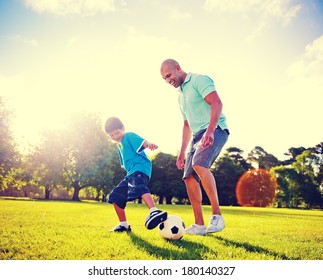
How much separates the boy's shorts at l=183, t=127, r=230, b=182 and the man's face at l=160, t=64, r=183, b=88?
76 cm

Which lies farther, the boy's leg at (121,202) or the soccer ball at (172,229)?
the boy's leg at (121,202)

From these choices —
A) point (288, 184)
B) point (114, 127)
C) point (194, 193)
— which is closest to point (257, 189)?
point (288, 184)

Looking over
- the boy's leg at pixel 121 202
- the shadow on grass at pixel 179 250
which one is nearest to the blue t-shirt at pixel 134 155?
the boy's leg at pixel 121 202

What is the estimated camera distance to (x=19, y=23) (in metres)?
5.45

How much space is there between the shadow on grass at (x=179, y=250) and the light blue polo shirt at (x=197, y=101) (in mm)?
1537

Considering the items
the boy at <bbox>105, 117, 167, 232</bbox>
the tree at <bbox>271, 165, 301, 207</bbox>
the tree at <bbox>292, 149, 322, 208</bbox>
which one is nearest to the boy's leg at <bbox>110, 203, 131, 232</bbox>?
the boy at <bbox>105, 117, 167, 232</bbox>

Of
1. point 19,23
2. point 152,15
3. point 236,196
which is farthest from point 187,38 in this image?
point 236,196

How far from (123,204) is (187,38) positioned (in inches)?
140

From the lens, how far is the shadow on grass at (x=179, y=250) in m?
2.67

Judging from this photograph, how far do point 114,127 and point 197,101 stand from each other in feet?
4.03

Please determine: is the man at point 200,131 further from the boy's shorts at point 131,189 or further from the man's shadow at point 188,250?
the boy's shorts at point 131,189

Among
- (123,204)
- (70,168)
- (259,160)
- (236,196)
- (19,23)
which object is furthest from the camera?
(259,160)

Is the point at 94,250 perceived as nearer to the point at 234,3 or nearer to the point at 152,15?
the point at 152,15

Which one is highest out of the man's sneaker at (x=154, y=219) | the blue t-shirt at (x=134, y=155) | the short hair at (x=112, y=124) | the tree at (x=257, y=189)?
the short hair at (x=112, y=124)
